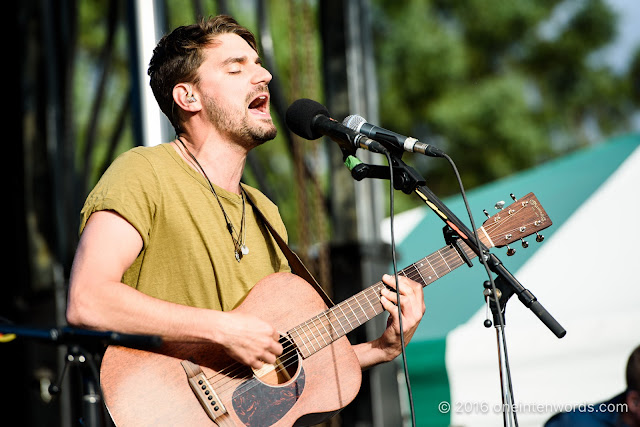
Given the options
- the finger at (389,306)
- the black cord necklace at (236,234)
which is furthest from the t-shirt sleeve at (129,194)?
the finger at (389,306)

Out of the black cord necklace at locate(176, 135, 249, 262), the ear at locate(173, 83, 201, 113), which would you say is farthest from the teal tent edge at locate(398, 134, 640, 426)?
the ear at locate(173, 83, 201, 113)

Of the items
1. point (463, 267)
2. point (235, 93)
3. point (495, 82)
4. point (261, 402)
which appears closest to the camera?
point (261, 402)

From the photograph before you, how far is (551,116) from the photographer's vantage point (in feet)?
57.5

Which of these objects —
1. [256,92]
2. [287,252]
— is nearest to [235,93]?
[256,92]

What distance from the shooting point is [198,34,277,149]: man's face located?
2.79m

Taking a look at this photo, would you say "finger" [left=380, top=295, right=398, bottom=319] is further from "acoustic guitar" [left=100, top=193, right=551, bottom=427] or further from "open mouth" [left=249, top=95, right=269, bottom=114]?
"open mouth" [left=249, top=95, right=269, bottom=114]

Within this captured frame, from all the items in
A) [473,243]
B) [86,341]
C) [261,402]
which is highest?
[473,243]

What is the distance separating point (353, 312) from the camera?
2699 millimetres

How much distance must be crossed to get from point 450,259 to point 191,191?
3.32 feet

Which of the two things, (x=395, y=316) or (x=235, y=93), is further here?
(x=235, y=93)

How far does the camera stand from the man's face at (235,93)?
9.15 ft

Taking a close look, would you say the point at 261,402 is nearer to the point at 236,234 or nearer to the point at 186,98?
the point at 236,234

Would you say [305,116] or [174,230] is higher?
[305,116]

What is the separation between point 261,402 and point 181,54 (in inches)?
54.8
